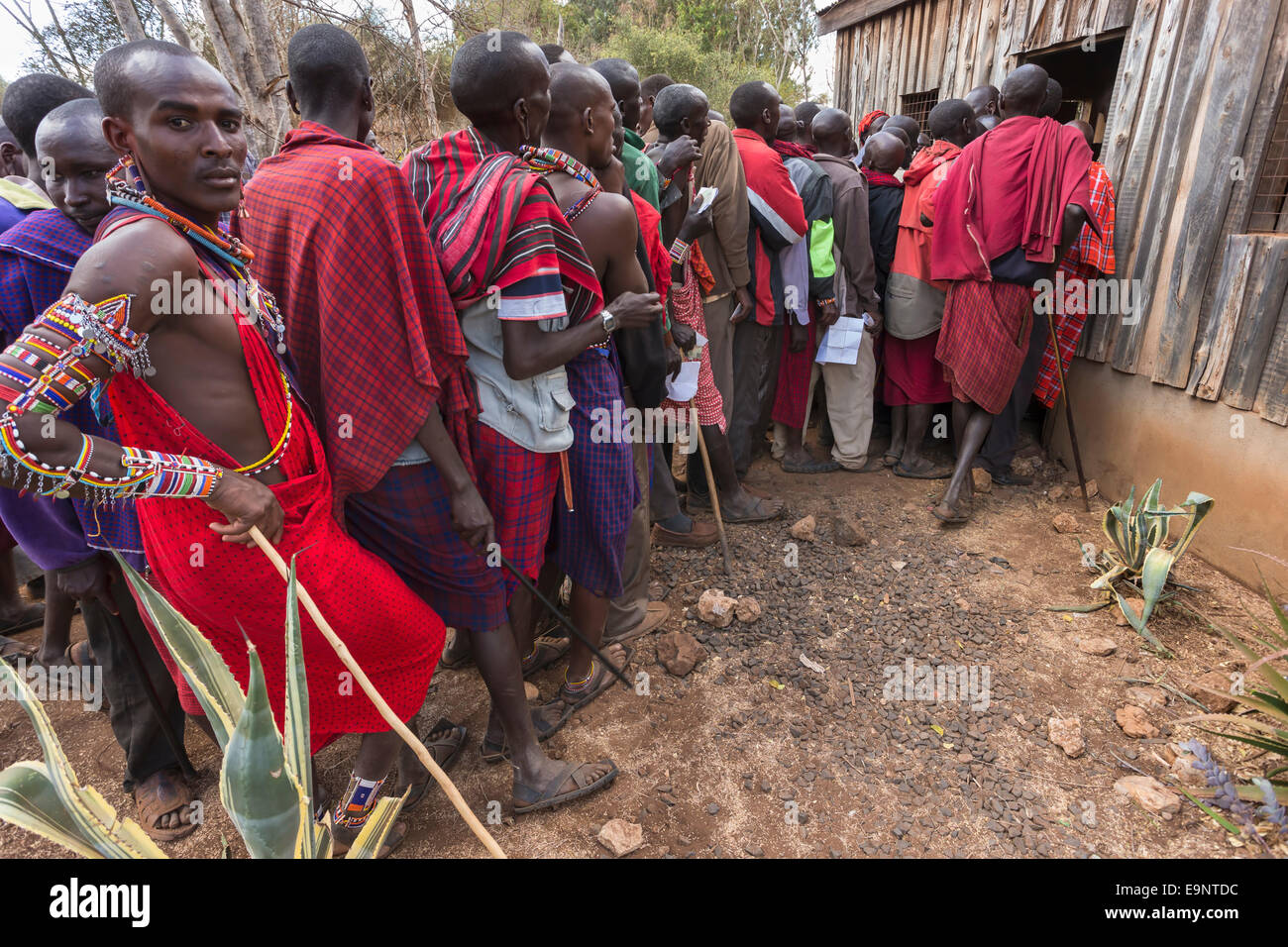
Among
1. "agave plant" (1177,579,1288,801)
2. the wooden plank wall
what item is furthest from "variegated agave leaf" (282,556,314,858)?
the wooden plank wall

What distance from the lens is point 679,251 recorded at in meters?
3.36

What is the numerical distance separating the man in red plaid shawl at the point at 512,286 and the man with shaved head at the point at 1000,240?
104 inches

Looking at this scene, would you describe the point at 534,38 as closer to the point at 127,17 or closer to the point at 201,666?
the point at 127,17

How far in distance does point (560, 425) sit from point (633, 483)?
1.34 ft

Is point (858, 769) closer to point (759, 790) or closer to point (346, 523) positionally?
point (759, 790)

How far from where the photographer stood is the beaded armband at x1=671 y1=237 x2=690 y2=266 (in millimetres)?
3355

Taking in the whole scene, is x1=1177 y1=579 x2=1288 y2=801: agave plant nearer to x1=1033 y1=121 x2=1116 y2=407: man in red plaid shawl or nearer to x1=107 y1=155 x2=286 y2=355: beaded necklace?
x1=1033 y1=121 x2=1116 y2=407: man in red plaid shawl

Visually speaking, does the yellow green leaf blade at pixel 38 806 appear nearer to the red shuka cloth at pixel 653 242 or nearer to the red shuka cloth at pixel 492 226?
the red shuka cloth at pixel 492 226

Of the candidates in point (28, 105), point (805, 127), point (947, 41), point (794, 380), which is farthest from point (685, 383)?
point (947, 41)

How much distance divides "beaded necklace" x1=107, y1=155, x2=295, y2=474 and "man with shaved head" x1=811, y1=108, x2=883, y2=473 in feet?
11.4

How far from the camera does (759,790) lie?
87.4 inches

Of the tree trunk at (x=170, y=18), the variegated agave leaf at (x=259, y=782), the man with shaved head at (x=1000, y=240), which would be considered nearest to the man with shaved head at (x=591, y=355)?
the variegated agave leaf at (x=259, y=782)

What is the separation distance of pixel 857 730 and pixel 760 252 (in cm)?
268

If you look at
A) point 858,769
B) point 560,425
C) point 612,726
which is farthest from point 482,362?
point 858,769
